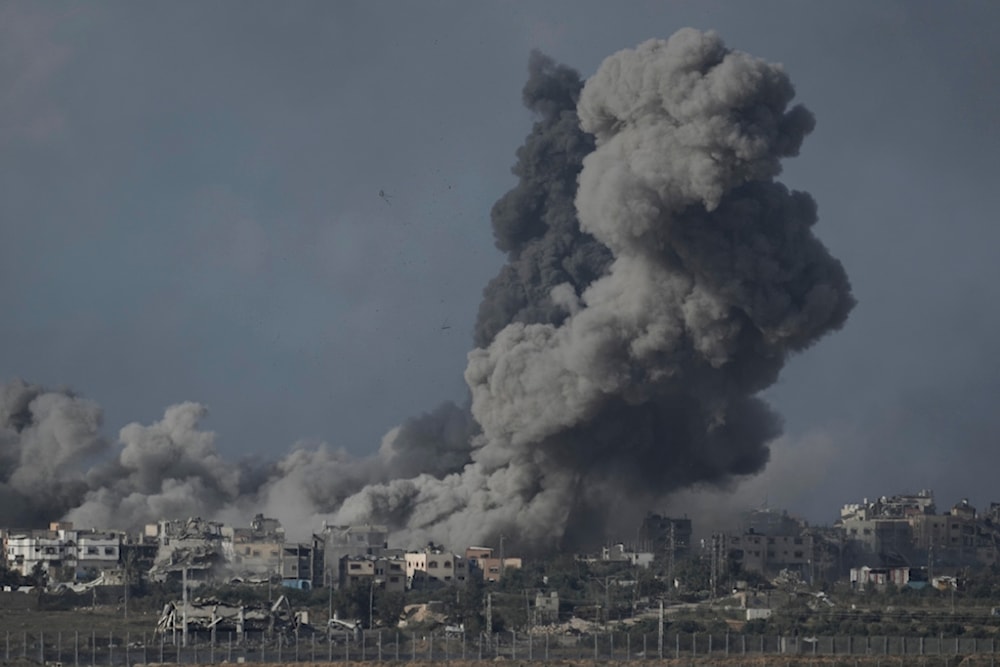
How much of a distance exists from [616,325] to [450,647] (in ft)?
92.5

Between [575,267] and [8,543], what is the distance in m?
29.4

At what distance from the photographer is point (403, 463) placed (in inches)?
4341

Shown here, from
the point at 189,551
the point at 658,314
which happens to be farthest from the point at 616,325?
the point at 189,551

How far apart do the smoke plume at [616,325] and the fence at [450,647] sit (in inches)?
917

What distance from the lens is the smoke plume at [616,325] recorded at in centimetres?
8950

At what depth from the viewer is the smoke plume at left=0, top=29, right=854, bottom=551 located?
8950 centimetres

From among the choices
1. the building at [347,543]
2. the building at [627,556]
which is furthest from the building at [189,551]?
the building at [627,556]

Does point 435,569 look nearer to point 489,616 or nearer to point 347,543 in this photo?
point 347,543

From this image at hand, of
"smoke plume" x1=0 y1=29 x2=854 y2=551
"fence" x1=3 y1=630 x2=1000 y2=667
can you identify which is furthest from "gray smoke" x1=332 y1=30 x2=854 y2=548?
"fence" x1=3 y1=630 x2=1000 y2=667

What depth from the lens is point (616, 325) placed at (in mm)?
92688

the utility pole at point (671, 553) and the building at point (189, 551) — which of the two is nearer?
the utility pole at point (671, 553)

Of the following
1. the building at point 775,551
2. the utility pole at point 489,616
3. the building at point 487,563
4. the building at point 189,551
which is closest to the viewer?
the utility pole at point 489,616

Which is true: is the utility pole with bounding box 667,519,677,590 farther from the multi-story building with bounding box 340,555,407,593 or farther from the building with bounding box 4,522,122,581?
the building with bounding box 4,522,122,581

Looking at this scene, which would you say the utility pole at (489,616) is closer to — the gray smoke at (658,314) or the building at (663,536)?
the gray smoke at (658,314)
